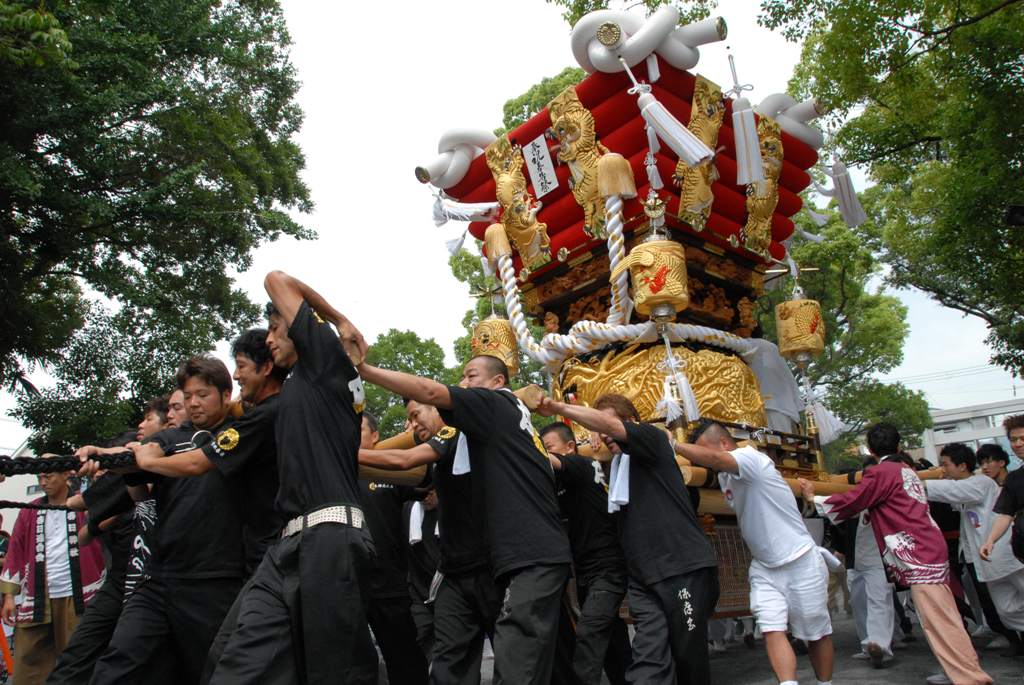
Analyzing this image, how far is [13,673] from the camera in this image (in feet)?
17.7

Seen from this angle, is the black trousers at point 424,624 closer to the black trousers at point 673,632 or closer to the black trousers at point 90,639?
the black trousers at point 673,632

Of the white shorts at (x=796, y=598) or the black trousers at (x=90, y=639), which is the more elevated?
the black trousers at (x=90, y=639)

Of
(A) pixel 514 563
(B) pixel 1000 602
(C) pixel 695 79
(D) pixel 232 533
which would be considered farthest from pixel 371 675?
(C) pixel 695 79

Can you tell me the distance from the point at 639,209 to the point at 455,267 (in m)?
12.3

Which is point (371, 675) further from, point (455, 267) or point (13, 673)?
point (455, 267)

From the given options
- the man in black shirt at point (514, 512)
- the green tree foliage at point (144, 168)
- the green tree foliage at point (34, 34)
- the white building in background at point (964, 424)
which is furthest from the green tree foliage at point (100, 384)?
the white building in background at point (964, 424)

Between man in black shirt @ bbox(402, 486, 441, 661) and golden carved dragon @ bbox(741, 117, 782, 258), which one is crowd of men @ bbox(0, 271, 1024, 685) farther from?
golden carved dragon @ bbox(741, 117, 782, 258)

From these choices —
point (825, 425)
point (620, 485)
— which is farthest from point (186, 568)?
point (825, 425)

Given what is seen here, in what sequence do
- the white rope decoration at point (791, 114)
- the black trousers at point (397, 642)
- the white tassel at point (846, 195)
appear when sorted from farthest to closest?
1. the white tassel at point (846, 195)
2. the white rope decoration at point (791, 114)
3. the black trousers at point (397, 642)

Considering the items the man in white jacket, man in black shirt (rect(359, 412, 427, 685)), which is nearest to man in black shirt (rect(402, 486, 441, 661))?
man in black shirt (rect(359, 412, 427, 685))

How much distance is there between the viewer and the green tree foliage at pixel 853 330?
17.5 meters

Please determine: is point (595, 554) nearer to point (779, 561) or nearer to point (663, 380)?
point (779, 561)

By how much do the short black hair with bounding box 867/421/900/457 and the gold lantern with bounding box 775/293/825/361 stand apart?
2.42m

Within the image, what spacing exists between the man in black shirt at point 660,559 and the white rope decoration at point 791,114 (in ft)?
15.0
